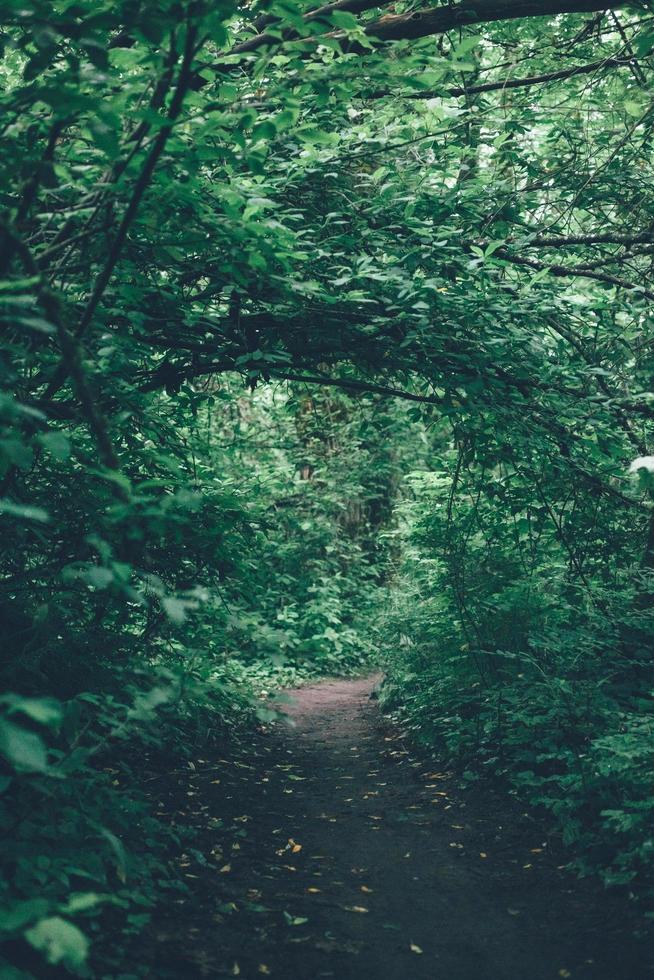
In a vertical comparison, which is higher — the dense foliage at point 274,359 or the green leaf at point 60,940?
the dense foliage at point 274,359

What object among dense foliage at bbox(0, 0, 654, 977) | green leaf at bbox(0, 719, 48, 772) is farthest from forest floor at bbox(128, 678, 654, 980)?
green leaf at bbox(0, 719, 48, 772)

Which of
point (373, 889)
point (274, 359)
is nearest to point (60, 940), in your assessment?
point (373, 889)

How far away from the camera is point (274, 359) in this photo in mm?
5203

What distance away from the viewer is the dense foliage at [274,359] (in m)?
3.04

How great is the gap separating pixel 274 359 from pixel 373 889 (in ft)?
11.3

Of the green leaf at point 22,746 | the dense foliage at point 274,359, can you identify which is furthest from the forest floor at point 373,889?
the green leaf at point 22,746

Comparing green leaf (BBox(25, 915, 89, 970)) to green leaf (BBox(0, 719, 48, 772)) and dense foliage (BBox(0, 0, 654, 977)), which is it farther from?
green leaf (BBox(0, 719, 48, 772))

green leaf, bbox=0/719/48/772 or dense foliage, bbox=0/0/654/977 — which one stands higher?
dense foliage, bbox=0/0/654/977

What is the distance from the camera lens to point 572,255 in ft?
23.0

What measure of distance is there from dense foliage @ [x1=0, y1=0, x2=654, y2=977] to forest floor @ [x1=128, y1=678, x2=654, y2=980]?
0.95 ft

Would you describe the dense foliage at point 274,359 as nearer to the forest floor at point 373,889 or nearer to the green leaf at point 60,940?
the green leaf at point 60,940

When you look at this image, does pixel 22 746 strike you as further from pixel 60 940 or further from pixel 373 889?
pixel 373 889

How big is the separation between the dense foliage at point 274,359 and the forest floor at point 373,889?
0.29m

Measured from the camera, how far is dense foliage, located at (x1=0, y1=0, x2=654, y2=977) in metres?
3.04
